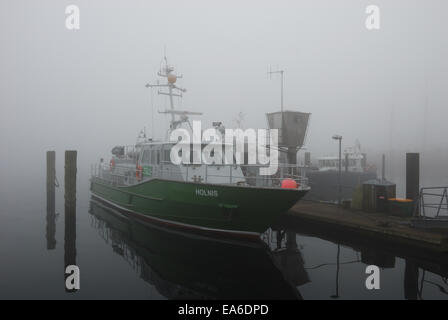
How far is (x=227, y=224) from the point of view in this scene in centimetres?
1050

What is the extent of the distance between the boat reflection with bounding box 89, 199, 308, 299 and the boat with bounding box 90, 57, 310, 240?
555mm

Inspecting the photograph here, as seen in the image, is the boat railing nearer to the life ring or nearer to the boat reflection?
the life ring

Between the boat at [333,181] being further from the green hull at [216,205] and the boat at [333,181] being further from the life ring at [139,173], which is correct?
the green hull at [216,205]

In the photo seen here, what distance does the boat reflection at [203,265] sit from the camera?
775 centimetres

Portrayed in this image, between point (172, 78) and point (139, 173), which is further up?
point (172, 78)

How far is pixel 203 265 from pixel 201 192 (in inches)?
98.3

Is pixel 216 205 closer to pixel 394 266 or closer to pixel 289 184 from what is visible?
pixel 289 184

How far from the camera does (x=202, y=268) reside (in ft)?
29.5

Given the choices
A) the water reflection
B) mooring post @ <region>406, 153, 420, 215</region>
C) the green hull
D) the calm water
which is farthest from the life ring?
mooring post @ <region>406, 153, 420, 215</region>

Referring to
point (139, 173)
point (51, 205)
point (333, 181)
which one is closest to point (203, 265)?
point (139, 173)
